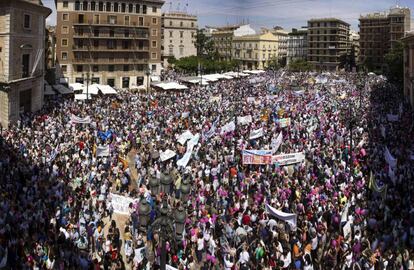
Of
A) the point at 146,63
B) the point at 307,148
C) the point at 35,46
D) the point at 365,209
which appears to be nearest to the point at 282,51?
the point at 146,63

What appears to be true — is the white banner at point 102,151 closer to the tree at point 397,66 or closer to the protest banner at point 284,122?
the protest banner at point 284,122

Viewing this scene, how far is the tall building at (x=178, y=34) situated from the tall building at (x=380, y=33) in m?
40.8

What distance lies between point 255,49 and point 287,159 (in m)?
122

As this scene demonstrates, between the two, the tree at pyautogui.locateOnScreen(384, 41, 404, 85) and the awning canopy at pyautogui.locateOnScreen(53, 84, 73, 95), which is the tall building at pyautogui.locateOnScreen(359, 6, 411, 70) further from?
the awning canopy at pyautogui.locateOnScreen(53, 84, 73, 95)

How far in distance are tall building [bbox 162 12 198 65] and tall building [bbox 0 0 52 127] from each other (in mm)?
70926

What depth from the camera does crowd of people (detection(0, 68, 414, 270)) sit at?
14031 mm

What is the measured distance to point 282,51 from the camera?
151m

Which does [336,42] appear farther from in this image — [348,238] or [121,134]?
[348,238]

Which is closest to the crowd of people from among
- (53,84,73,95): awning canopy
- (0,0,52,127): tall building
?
(0,0,52,127): tall building

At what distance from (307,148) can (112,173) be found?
Result: 1083cm

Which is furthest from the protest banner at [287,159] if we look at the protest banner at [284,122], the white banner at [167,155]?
the protest banner at [284,122]

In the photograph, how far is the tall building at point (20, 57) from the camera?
113 ft

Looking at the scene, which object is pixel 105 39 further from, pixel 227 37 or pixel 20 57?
pixel 227 37

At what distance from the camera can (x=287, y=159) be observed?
21.7m
